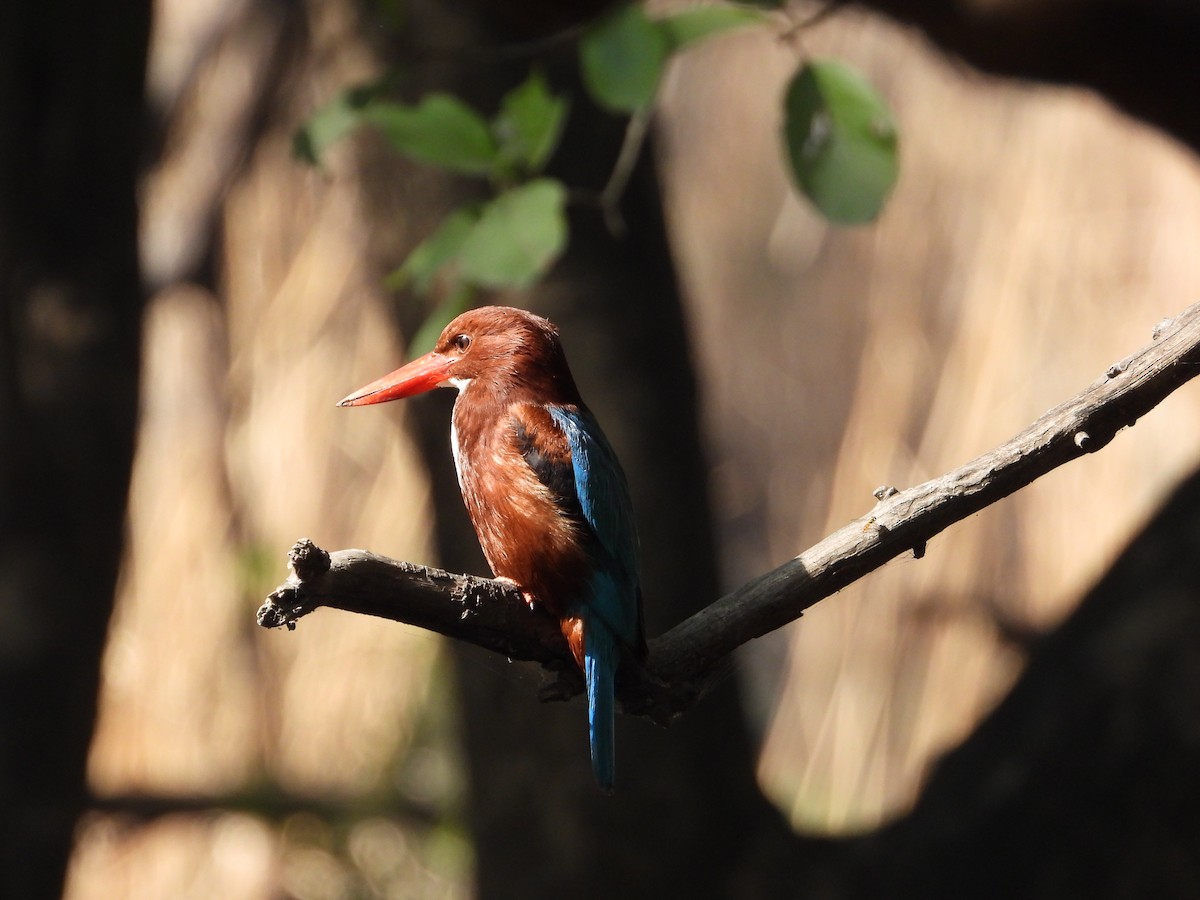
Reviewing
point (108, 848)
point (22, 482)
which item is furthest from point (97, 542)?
point (108, 848)

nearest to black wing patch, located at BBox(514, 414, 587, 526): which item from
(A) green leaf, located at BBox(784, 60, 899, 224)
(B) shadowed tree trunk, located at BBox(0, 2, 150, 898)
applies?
(A) green leaf, located at BBox(784, 60, 899, 224)

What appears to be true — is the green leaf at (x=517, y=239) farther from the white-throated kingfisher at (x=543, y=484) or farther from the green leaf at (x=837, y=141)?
the green leaf at (x=837, y=141)

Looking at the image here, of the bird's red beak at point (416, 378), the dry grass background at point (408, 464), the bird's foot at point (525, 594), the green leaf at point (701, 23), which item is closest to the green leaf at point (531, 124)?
the green leaf at point (701, 23)

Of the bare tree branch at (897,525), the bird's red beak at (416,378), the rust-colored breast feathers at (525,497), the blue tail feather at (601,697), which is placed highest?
the bird's red beak at (416,378)

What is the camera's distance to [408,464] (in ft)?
17.9

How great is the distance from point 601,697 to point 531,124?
96cm

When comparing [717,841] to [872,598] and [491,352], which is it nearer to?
[491,352]

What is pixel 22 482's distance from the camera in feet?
9.21

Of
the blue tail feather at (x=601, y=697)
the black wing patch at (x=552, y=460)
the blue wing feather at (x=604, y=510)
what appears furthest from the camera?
the black wing patch at (x=552, y=460)

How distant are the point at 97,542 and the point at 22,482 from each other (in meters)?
0.20

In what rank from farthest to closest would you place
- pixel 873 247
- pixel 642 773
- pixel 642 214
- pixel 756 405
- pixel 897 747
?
pixel 756 405
pixel 873 247
pixel 897 747
pixel 642 214
pixel 642 773

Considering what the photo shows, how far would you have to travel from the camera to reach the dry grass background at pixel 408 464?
4832mm

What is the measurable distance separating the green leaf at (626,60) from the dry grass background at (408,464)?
2.71 meters

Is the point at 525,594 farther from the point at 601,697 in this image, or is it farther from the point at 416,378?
the point at 416,378
